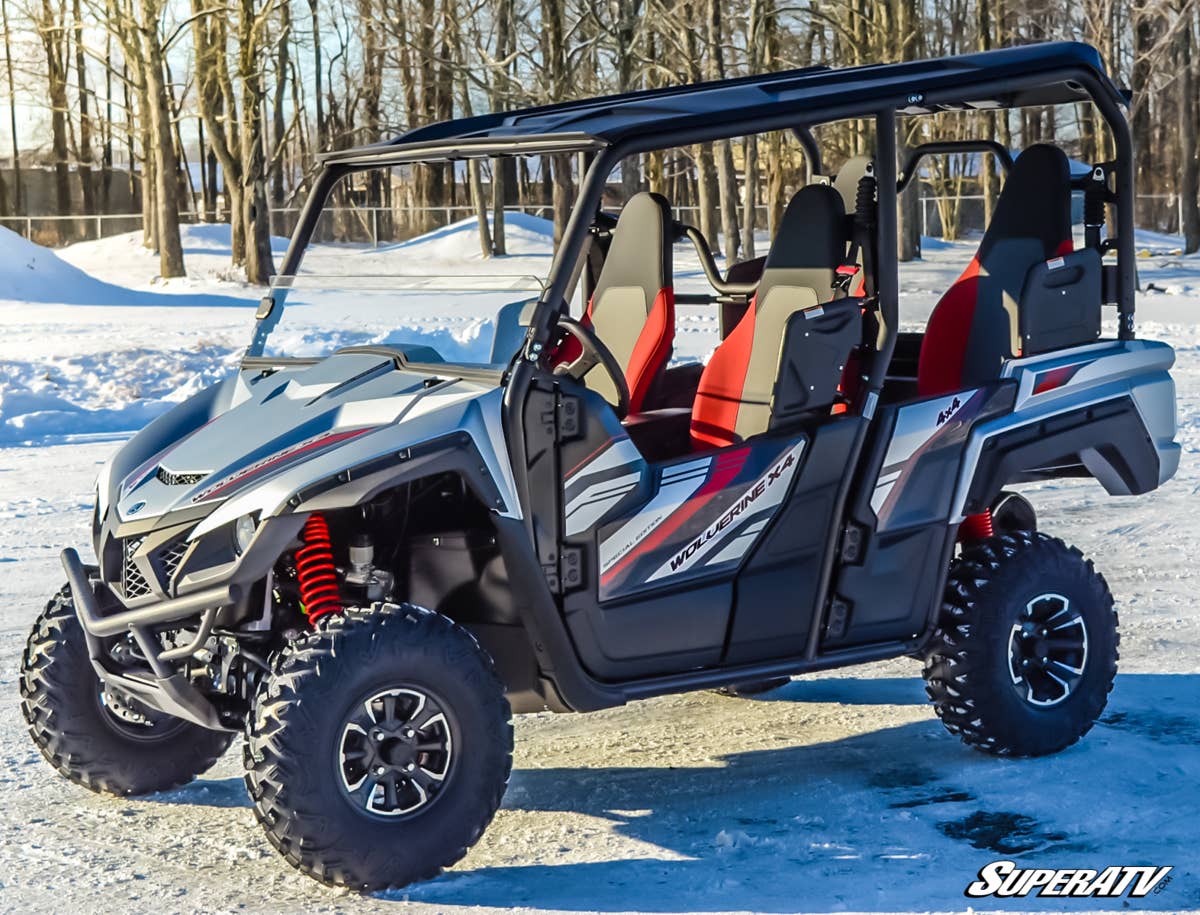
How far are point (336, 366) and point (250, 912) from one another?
1.47 meters

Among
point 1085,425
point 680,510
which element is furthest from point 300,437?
point 1085,425

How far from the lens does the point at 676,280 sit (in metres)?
6.38

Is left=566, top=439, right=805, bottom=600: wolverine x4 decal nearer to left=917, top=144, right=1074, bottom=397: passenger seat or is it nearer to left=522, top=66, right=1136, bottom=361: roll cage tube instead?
left=522, top=66, right=1136, bottom=361: roll cage tube

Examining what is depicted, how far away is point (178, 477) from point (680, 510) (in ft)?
4.30

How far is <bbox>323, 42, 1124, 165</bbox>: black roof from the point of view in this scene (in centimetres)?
461

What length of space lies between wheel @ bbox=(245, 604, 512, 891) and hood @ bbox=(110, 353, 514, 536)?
0.38 m

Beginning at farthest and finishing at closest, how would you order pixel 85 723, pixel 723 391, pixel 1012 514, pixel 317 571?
1. pixel 1012 514
2. pixel 723 391
3. pixel 85 723
4. pixel 317 571

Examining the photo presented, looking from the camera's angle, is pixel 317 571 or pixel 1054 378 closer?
pixel 317 571

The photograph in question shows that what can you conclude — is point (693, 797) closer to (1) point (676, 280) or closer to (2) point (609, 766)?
(2) point (609, 766)

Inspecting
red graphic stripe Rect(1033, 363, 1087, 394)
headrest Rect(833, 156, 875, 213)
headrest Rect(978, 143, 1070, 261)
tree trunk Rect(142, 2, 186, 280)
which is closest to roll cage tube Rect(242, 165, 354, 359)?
headrest Rect(833, 156, 875, 213)

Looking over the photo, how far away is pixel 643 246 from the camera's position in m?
5.72

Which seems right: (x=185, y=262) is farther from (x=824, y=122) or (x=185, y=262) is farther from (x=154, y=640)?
(x=154, y=640)

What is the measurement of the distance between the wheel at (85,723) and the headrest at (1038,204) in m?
2.93

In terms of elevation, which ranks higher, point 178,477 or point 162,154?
point 162,154
